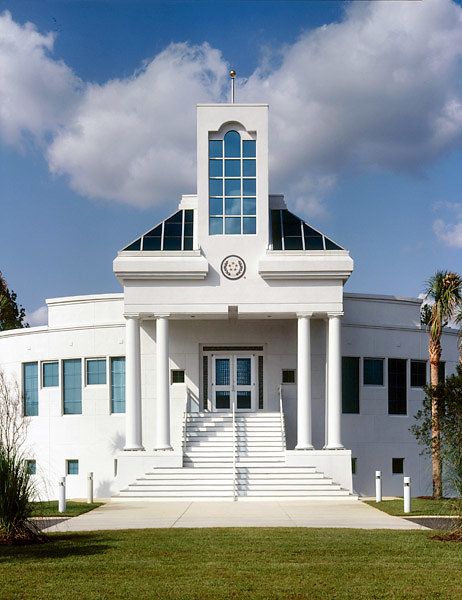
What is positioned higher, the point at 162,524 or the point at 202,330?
the point at 202,330

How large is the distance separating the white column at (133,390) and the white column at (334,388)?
6365 millimetres

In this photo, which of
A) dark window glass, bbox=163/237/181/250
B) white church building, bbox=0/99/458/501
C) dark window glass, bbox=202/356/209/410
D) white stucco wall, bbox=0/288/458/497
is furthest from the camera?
dark window glass, bbox=202/356/209/410

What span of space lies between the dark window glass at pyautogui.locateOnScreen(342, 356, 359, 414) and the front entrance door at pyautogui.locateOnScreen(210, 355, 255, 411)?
3503 mm

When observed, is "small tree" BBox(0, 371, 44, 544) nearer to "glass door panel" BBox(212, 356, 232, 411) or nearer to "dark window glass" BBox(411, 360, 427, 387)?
"glass door panel" BBox(212, 356, 232, 411)

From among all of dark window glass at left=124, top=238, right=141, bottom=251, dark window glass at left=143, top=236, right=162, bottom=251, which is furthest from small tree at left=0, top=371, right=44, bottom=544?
dark window glass at left=143, top=236, right=162, bottom=251

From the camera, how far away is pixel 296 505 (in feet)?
74.2

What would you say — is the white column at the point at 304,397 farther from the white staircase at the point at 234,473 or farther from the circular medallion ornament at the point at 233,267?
the circular medallion ornament at the point at 233,267

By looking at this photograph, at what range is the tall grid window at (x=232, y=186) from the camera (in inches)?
1096

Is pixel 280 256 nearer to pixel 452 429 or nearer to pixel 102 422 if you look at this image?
pixel 452 429

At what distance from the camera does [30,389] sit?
32406 mm

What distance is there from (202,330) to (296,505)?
30.5 ft

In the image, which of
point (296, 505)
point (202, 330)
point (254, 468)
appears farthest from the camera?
point (202, 330)

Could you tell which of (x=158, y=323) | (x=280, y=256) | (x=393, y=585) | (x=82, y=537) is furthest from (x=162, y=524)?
(x=280, y=256)

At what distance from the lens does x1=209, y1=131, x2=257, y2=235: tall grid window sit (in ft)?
91.3
